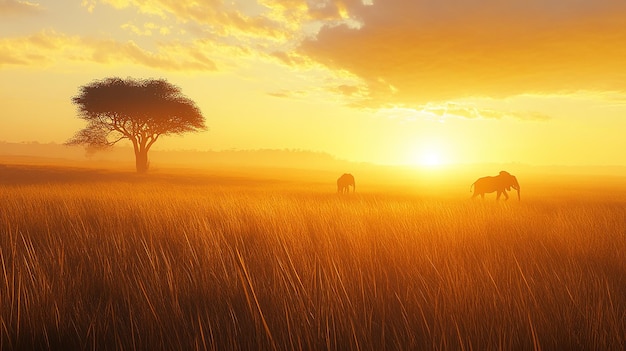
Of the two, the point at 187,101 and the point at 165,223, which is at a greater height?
the point at 187,101

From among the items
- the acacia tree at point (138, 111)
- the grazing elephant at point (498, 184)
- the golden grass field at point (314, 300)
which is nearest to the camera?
the golden grass field at point (314, 300)

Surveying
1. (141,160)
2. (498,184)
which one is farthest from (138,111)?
(498,184)

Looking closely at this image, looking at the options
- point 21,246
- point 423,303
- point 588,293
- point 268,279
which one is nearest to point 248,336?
point 268,279

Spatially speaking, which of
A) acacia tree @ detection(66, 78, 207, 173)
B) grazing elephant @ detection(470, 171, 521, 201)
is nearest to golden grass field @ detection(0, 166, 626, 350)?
A: grazing elephant @ detection(470, 171, 521, 201)

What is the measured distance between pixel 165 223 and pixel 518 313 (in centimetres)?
543

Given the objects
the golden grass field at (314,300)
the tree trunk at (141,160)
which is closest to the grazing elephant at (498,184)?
the golden grass field at (314,300)

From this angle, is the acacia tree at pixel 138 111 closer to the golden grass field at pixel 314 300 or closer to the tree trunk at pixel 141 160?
the tree trunk at pixel 141 160

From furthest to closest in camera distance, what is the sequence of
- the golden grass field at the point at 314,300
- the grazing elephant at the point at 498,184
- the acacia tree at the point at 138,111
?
the acacia tree at the point at 138,111 < the grazing elephant at the point at 498,184 < the golden grass field at the point at 314,300

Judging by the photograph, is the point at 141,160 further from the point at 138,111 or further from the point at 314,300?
the point at 314,300

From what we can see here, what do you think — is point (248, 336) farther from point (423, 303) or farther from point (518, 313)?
point (518, 313)

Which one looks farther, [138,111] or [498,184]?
[138,111]

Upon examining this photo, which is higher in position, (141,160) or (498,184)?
(141,160)

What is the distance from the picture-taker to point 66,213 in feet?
23.6

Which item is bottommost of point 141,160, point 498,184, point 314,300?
point 314,300
